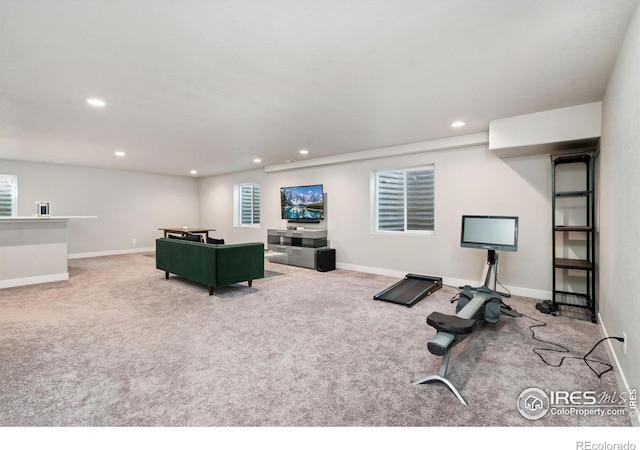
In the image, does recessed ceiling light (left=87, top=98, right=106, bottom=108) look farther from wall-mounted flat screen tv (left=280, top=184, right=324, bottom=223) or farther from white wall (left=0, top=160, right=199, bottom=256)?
white wall (left=0, top=160, right=199, bottom=256)

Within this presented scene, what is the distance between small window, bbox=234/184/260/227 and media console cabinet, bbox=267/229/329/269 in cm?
191

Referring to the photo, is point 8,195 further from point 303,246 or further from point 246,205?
point 303,246

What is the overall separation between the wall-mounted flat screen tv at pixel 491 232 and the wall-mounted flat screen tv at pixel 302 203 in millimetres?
3143

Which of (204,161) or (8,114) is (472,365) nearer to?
(8,114)

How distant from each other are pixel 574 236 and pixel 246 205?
719 centimetres

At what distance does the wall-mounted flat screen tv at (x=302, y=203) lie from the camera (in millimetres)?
6395

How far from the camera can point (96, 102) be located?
3.18 meters

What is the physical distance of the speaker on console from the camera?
580 centimetres

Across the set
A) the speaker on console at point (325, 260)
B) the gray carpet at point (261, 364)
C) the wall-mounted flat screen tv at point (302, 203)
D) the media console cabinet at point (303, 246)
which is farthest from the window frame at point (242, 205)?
the gray carpet at point (261, 364)

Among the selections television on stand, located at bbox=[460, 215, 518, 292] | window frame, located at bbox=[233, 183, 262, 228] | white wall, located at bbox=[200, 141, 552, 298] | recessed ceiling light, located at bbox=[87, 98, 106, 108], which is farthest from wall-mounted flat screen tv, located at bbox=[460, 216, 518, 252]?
window frame, located at bbox=[233, 183, 262, 228]

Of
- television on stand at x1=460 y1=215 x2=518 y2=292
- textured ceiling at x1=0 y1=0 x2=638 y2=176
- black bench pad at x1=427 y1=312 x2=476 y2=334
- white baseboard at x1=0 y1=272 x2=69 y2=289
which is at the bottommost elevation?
white baseboard at x1=0 y1=272 x2=69 y2=289

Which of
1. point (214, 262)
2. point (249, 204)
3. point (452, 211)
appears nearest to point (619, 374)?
point (452, 211)

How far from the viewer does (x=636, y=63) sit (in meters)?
1.72

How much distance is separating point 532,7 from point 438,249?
11.9 ft
